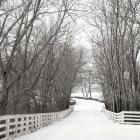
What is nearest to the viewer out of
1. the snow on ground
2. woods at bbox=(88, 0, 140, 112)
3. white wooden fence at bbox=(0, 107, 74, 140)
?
white wooden fence at bbox=(0, 107, 74, 140)

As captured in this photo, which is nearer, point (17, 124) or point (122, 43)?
point (17, 124)

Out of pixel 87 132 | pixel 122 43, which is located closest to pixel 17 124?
pixel 87 132

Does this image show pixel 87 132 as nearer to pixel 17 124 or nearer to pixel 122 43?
pixel 17 124

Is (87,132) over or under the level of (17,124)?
under

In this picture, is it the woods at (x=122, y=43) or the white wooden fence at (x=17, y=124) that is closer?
the white wooden fence at (x=17, y=124)

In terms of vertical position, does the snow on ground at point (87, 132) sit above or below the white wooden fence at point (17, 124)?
below

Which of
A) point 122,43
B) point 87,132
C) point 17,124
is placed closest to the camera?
point 17,124

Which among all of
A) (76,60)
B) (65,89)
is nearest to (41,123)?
(65,89)

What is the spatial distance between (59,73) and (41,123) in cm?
2228

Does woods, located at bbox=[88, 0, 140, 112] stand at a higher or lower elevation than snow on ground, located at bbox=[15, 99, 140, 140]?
higher

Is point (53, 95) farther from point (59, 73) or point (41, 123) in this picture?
point (41, 123)

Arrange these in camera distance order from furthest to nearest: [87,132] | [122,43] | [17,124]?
[122,43] < [87,132] < [17,124]

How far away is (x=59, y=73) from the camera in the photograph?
44.2 m

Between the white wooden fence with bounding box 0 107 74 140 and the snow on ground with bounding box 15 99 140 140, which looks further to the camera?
the snow on ground with bounding box 15 99 140 140
